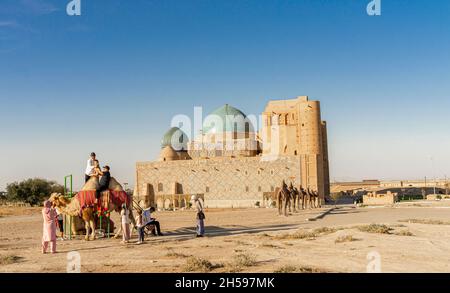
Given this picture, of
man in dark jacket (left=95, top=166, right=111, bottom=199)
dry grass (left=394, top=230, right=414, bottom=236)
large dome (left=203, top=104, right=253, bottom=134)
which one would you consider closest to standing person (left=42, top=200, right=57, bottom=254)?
man in dark jacket (left=95, top=166, right=111, bottom=199)

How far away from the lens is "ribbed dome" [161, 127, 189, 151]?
6164cm

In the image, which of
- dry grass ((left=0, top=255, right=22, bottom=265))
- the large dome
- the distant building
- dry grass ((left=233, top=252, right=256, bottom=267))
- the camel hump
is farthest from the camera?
the large dome

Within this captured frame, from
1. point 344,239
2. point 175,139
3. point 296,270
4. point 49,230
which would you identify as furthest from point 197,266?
point 175,139

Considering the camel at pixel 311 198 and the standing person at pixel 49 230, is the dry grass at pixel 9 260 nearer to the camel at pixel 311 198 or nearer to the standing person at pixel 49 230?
the standing person at pixel 49 230

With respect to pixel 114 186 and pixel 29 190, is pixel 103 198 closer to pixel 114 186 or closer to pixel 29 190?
pixel 114 186


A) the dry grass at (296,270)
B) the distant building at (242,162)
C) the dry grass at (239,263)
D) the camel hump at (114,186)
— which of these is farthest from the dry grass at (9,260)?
the distant building at (242,162)

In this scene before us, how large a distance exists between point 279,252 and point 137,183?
44657 millimetres

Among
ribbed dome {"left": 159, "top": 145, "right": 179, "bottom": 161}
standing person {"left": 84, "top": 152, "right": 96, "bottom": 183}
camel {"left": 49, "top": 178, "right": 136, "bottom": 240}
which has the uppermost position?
ribbed dome {"left": 159, "top": 145, "right": 179, "bottom": 161}

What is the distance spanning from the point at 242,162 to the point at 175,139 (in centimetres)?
1828

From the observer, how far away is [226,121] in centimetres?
5644

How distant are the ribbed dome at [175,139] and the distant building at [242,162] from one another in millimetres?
3076

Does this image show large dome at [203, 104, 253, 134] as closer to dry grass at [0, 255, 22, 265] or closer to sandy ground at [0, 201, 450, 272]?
sandy ground at [0, 201, 450, 272]
